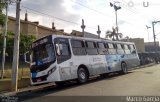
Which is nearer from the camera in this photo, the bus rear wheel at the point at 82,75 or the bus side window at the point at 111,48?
the bus rear wheel at the point at 82,75

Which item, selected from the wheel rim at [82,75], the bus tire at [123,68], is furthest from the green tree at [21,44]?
the wheel rim at [82,75]

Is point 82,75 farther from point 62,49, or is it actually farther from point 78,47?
point 62,49

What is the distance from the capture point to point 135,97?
425 inches

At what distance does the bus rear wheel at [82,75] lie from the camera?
57.6ft

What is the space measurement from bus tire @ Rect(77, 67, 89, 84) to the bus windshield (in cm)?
254

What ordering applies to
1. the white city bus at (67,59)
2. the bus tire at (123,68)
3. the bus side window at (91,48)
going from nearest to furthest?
1. the white city bus at (67,59)
2. the bus side window at (91,48)
3. the bus tire at (123,68)

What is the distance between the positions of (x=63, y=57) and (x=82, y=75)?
7.78ft

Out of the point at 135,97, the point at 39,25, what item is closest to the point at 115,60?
the point at 135,97

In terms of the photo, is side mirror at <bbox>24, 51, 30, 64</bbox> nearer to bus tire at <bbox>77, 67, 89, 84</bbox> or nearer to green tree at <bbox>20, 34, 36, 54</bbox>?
bus tire at <bbox>77, 67, 89, 84</bbox>

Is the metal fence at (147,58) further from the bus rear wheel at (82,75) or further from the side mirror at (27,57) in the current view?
the side mirror at (27,57)

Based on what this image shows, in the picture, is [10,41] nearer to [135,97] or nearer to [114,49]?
[114,49]

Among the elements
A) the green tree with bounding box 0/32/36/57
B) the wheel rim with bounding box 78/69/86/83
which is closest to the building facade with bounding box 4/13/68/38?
the green tree with bounding box 0/32/36/57

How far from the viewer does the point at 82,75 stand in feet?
58.9

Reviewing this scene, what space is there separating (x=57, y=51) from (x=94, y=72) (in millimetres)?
4437
